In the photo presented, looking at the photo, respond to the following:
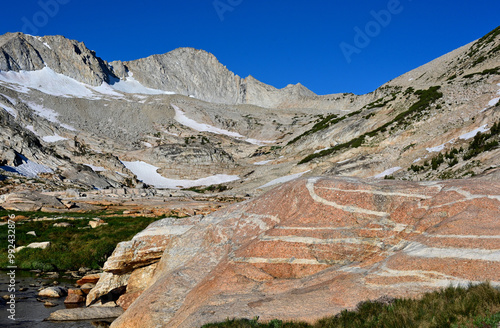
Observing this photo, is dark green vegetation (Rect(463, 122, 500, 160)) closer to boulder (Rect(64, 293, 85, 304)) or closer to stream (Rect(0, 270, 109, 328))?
boulder (Rect(64, 293, 85, 304))

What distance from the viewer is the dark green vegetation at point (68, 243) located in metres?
28.3

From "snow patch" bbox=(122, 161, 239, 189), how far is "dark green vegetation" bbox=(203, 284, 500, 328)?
11002 centimetres

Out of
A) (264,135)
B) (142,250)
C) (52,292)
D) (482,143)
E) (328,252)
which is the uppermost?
(264,135)

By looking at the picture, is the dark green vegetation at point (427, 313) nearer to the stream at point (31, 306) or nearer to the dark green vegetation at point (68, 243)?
the stream at point (31, 306)

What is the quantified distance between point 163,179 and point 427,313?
120m

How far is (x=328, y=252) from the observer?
1407cm

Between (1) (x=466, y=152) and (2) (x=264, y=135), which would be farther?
(2) (x=264, y=135)

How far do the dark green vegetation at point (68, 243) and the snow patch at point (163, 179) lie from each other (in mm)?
81798

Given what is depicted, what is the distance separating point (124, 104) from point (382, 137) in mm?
127701

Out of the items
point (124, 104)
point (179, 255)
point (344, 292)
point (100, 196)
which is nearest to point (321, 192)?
point (344, 292)

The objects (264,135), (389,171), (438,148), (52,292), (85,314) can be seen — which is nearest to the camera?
(85,314)

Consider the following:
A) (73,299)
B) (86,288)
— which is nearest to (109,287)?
(73,299)

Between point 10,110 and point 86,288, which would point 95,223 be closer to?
point 86,288

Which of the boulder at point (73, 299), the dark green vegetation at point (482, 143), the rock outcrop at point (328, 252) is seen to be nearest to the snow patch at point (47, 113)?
Answer: the boulder at point (73, 299)
